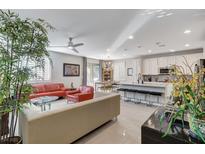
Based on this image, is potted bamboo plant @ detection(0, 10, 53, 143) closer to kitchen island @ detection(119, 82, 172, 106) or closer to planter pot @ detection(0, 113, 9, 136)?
planter pot @ detection(0, 113, 9, 136)

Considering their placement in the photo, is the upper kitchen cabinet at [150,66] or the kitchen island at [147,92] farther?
the upper kitchen cabinet at [150,66]

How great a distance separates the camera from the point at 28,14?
2.68 meters

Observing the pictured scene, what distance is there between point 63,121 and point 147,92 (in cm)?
425

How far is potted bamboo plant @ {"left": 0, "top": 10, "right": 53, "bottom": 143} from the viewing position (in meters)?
1.40

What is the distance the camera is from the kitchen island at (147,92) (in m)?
5.05

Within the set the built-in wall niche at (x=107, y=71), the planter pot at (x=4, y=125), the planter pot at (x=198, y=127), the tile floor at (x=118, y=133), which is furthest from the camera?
the built-in wall niche at (x=107, y=71)

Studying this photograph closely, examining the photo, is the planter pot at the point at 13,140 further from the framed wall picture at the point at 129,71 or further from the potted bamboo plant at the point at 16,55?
the framed wall picture at the point at 129,71

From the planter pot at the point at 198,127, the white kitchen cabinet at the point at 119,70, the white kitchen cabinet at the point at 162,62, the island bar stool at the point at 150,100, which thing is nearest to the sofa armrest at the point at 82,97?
the island bar stool at the point at 150,100

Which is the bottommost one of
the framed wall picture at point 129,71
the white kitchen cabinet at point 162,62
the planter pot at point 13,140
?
the planter pot at point 13,140

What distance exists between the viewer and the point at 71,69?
26.2ft

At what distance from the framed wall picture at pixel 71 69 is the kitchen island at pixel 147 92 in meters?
3.42

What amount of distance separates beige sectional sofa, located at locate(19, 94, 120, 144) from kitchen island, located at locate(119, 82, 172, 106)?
2.95m

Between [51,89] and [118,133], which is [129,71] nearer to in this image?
[51,89]
